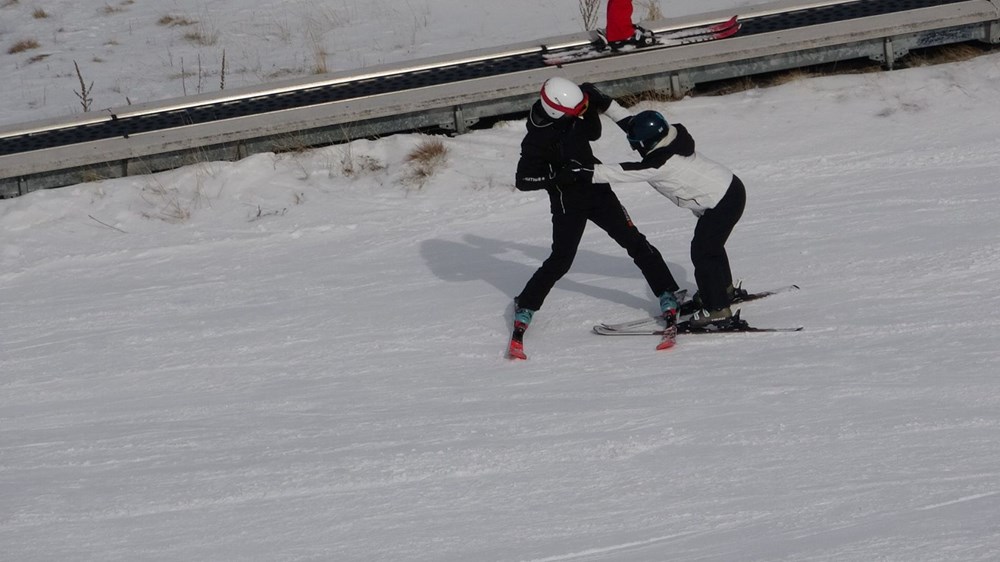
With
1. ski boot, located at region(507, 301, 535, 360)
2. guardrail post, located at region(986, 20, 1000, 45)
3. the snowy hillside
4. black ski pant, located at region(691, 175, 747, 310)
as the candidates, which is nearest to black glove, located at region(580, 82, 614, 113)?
black ski pant, located at region(691, 175, 747, 310)

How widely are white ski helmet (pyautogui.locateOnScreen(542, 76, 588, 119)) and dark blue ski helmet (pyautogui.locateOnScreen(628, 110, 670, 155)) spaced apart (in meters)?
0.37

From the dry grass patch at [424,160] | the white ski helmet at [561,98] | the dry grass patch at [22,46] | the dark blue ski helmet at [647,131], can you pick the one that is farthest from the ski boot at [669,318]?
the dry grass patch at [22,46]

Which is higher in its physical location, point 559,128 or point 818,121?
point 559,128

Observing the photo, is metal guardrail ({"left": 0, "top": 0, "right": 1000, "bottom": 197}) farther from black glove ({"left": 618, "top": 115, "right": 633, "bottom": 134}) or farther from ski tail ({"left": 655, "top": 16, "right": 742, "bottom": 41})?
black glove ({"left": 618, "top": 115, "right": 633, "bottom": 134})

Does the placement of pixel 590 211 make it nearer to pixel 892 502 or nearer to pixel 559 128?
pixel 559 128

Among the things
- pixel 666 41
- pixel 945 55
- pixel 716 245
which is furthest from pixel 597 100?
pixel 945 55

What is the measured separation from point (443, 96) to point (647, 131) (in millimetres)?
4092

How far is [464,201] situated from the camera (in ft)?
35.1

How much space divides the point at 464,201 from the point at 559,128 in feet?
10.1

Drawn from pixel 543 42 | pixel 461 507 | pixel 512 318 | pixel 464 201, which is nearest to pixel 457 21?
pixel 543 42

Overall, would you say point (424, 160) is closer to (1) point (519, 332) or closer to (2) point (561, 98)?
(1) point (519, 332)

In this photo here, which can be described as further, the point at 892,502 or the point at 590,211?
the point at 590,211

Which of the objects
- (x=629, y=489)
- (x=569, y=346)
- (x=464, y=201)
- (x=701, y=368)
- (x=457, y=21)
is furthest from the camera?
(x=457, y=21)

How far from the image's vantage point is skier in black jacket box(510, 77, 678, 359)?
25.0 feet
